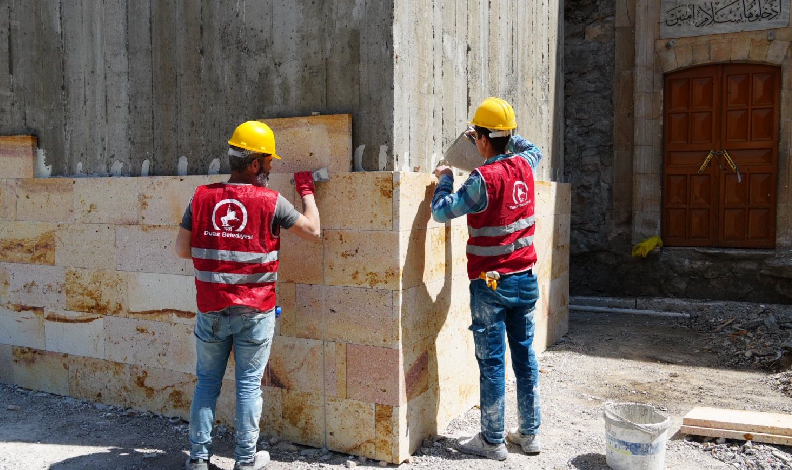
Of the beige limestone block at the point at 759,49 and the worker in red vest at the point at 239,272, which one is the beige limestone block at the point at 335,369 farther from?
the beige limestone block at the point at 759,49

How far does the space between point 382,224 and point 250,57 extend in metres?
1.52

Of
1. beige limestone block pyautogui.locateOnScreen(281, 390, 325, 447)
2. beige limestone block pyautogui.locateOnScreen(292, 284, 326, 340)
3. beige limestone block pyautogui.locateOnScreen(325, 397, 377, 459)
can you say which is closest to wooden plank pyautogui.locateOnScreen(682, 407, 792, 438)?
beige limestone block pyautogui.locateOnScreen(325, 397, 377, 459)

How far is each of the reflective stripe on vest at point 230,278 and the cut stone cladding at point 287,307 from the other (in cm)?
58

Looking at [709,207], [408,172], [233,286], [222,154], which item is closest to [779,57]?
[709,207]

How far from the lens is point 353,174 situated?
3.95m

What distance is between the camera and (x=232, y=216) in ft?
11.4

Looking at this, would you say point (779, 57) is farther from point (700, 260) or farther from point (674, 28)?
point (700, 260)

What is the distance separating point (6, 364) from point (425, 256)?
12.9 feet

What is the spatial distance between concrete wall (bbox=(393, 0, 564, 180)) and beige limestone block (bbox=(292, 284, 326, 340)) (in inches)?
37.7

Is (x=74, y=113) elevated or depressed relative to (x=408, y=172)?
elevated

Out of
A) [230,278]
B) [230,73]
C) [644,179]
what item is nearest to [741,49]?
[644,179]

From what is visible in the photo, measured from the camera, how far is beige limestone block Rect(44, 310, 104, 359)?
5.10 meters

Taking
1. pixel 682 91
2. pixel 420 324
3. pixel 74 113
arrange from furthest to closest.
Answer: pixel 682 91 → pixel 74 113 → pixel 420 324

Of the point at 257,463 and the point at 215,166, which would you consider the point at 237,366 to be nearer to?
the point at 257,463
